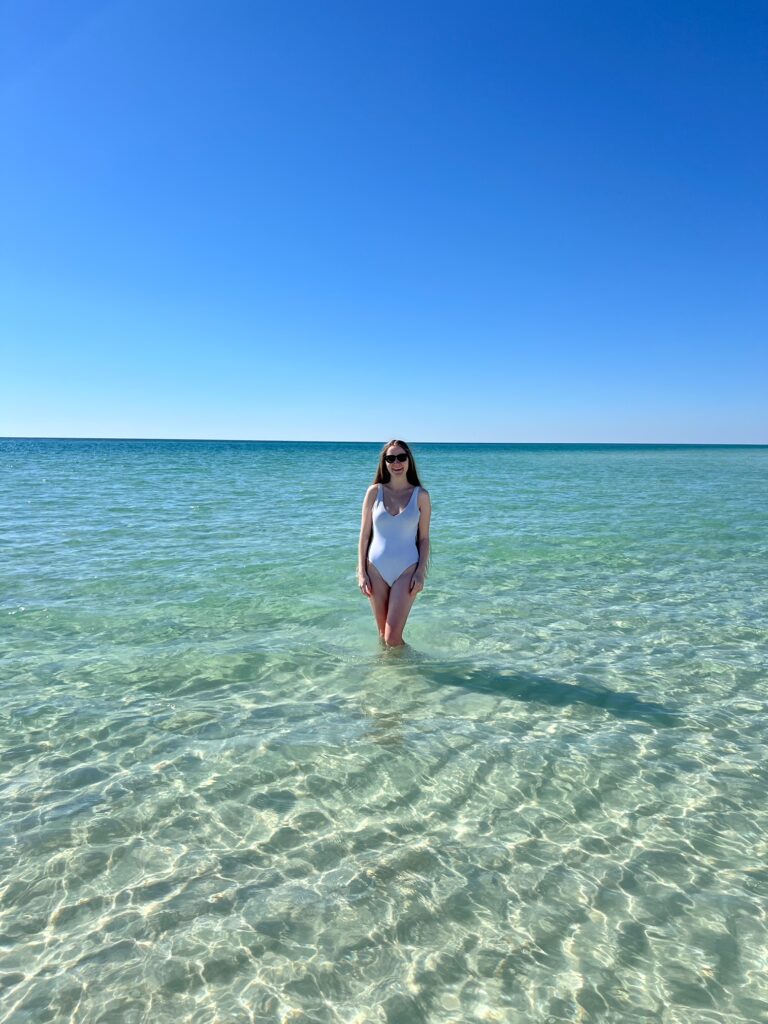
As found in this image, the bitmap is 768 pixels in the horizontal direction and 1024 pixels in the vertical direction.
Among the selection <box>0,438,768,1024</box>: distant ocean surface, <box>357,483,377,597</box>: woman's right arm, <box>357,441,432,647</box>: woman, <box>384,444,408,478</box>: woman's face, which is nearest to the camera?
<box>0,438,768,1024</box>: distant ocean surface

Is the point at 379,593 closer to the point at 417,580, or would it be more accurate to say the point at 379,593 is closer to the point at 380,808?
the point at 417,580

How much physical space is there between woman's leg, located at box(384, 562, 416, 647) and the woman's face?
940 millimetres

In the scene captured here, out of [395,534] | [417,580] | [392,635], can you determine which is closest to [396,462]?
[395,534]

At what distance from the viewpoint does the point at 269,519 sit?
17.8 meters

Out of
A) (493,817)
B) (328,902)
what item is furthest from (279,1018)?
(493,817)

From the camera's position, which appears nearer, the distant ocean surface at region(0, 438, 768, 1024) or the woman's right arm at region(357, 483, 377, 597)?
the distant ocean surface at region(0, 438, 768, 1024)

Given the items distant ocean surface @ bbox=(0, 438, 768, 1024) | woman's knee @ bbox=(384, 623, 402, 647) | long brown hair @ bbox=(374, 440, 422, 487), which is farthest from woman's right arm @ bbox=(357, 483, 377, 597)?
distant ocean surface @ bbox=(0, 438, 768, 1024)

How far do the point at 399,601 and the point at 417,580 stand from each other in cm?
31

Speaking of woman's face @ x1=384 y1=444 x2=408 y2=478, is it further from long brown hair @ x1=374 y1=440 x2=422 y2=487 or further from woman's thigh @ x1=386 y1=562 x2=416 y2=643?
woman's thigh @ x1=386 y1=562 x2=416 y2=643

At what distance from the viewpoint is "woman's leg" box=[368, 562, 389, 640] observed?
673 cm

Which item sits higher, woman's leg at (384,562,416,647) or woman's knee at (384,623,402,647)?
woman's leg at (384,562,416,647)

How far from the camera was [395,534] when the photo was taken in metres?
6.58

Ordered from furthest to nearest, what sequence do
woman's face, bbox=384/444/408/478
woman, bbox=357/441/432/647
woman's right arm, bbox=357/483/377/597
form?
woman's right arm, bbox=357/483/377/597
woman, bbox=357/441/432/647
woman's face, bbox=384/444/408/478

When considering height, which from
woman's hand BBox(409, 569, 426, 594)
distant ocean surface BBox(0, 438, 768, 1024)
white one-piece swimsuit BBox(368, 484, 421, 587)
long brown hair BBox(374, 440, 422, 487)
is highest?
long brown hair BBox(374, 440, 422, 487)
